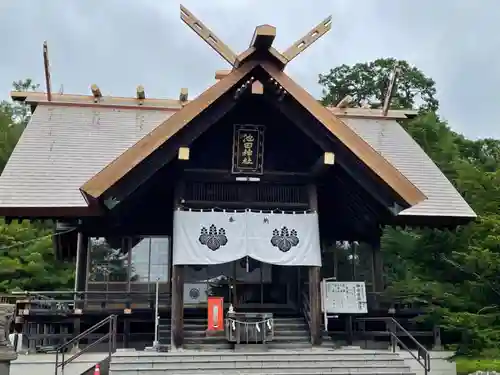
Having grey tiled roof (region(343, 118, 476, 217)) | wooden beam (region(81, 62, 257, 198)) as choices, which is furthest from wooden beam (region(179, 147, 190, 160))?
grey tiled roof (region(343, 118, 476, 217))

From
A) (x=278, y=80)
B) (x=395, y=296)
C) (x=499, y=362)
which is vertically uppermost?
(x=278, y=80)

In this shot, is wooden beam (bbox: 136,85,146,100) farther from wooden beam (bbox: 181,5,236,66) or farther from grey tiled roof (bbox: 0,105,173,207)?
wooden beam (bbox: 181,5,236,66)

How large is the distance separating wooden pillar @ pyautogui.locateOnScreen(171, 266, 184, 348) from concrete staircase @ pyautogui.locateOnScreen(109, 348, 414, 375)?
0.93 metres

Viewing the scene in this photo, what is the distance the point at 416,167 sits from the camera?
53.7ft

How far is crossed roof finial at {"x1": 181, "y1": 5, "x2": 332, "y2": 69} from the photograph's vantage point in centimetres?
1106

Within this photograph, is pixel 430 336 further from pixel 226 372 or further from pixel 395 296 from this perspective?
pixel 226 372

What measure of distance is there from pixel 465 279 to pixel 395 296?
73.7 inches

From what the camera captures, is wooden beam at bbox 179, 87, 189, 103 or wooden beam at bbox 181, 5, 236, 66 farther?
wooden beam at bbox 179, 87, 189, 103

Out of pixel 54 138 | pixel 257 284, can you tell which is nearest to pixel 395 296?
pixel 257 284

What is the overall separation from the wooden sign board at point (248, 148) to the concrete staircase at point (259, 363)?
390 cm

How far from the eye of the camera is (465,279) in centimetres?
1379

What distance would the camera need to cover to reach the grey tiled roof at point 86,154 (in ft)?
44.3

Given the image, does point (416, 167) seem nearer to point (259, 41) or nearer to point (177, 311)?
point (259, 41)

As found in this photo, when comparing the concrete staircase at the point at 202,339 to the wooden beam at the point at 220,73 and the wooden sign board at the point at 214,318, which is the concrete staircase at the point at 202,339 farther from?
the wooden beam at the point at 220,73
